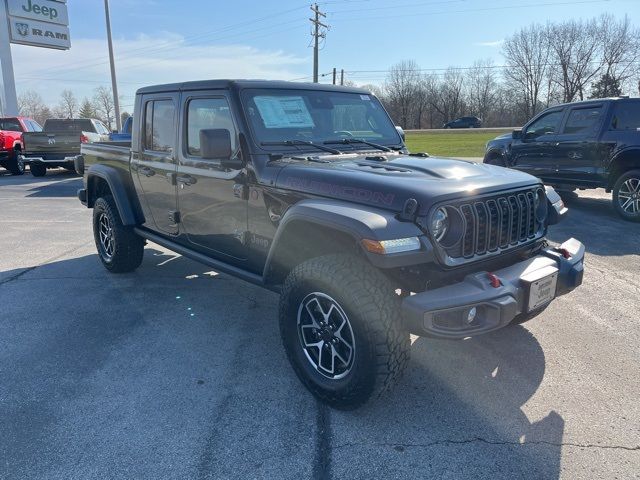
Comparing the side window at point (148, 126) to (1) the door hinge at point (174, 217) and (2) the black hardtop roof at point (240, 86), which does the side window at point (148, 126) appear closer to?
(2) the black hardtop roof at point (240, 86)

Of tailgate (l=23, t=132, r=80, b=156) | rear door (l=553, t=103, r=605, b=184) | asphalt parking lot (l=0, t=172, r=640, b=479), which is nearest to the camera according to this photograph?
asphalt parking lot (l=0, t=172, r=640, b=479)

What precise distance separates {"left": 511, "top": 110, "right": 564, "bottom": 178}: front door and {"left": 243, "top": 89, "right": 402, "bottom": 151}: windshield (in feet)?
19.0

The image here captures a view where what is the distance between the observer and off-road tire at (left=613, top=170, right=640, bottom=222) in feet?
25.2

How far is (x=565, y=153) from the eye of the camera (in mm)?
8727

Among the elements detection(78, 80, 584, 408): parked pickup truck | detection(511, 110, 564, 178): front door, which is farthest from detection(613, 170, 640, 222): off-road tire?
detection(78, 80, 584, 408): parked pickup truck

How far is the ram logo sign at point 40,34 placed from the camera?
77.8ft

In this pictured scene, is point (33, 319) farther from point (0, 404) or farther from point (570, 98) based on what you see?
point (570, 98)

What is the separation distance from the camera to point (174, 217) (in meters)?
4.39

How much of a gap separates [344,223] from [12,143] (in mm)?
17267

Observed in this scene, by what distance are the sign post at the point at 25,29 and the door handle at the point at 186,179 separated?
2418 centimetres

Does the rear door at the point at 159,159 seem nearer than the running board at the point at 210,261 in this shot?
No

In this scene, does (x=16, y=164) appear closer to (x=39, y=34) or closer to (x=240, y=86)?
(x=39, y=34)

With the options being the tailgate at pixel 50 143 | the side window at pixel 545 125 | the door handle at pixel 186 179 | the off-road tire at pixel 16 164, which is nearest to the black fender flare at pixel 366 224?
the door handle at pixel 186 179

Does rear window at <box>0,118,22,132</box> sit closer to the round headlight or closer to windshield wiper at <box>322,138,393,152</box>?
windshield wiper at <box>322,138,393,152</box>
